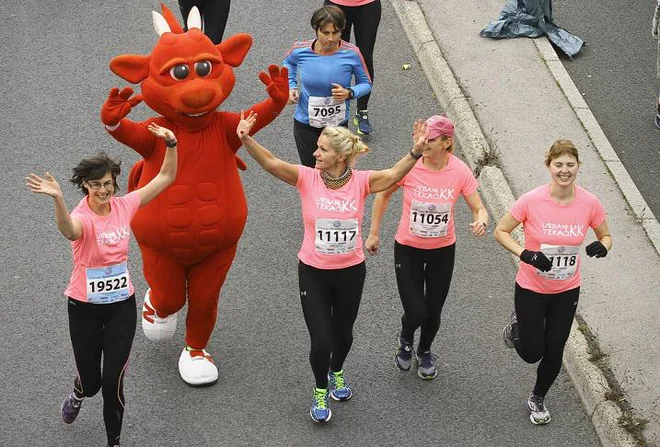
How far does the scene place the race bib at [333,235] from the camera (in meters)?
7.29

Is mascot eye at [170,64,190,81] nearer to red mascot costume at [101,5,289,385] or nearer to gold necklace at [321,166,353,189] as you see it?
red mascot costume at [101,5,289,385]

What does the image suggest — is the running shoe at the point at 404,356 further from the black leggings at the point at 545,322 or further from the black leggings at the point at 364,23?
the black leggings at the point at 364,23

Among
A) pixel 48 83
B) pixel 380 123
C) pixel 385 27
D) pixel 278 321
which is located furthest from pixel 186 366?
pixel 385 27

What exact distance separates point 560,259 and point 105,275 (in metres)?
2.66

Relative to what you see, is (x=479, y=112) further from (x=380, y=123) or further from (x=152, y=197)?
(x=152, y=197)

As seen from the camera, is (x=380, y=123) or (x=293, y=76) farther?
(x=380, y=123)

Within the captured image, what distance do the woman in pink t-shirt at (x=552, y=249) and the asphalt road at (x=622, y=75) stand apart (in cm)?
308

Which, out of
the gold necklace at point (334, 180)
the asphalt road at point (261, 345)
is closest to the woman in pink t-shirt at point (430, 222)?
the gold necklace at point (334, 180)

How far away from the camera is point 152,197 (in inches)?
282

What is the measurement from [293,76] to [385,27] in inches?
149

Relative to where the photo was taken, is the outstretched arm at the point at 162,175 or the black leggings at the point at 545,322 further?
the black leggings at the point at 545,322

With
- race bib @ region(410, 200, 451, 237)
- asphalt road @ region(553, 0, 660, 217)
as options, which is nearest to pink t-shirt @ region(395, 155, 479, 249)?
race bib @ region(410, 200, 451, 237)

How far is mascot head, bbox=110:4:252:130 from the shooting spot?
7215 millimetres

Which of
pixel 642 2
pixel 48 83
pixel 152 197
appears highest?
pixel 152 197
